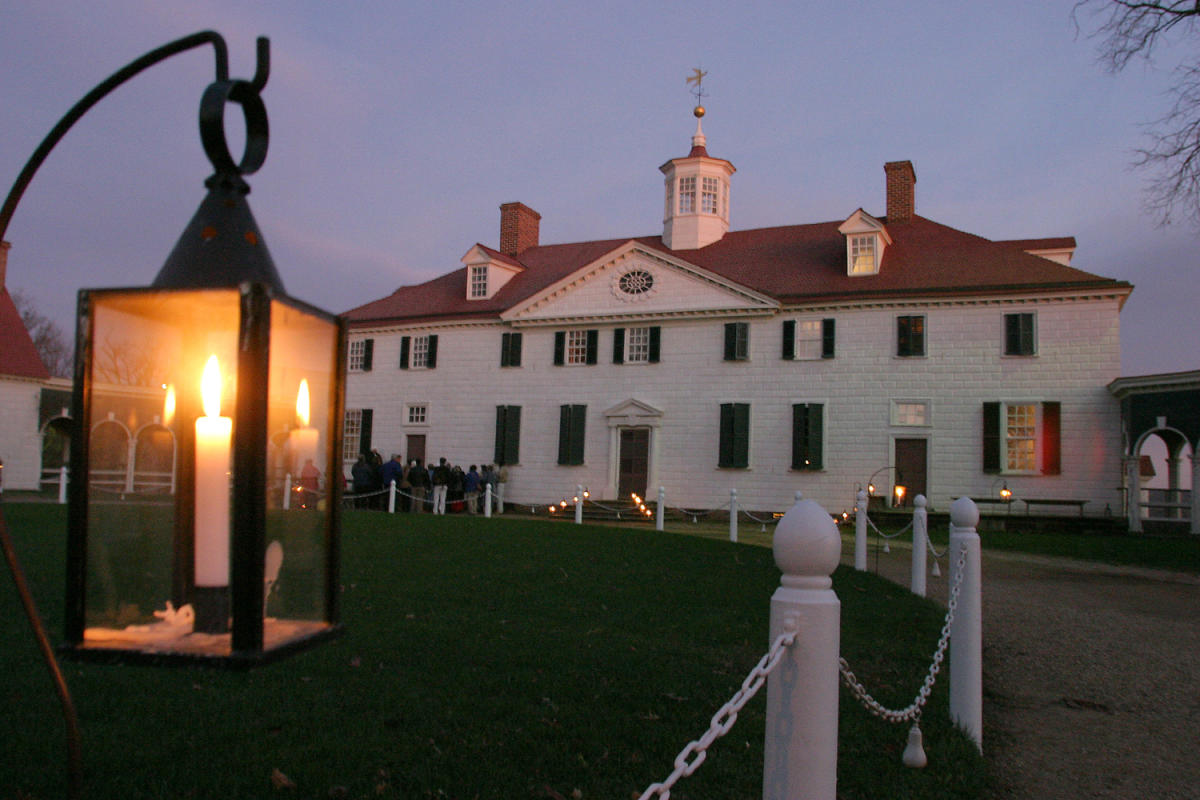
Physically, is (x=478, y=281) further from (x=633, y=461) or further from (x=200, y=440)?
(x=200, y=440)

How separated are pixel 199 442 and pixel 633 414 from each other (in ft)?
94.9

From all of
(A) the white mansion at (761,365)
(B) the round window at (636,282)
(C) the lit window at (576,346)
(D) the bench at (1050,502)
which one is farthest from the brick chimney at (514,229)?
(D) the bench at (1050,502)

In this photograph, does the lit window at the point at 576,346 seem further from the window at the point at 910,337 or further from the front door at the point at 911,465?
the front door at the point at 911,465

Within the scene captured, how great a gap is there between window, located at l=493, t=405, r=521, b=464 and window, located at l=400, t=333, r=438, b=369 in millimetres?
3799

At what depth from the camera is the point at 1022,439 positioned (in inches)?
1042

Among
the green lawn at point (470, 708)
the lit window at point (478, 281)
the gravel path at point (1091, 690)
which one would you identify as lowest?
the gravel path at point (1091, 690)

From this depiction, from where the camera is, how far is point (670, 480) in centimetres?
3039

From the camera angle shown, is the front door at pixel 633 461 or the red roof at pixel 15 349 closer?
the front door at pixel 633 461

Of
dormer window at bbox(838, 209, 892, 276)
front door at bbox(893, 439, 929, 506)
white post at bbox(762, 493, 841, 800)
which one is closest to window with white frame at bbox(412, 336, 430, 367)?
dormer window at bbox(838, 209, 892, 276)

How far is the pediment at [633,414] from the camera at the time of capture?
3058 centimetres

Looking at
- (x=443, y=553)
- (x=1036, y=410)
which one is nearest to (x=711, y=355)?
(x=1036, y=410)

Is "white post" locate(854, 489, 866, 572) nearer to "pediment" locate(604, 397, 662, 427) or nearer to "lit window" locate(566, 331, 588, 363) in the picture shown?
"pediment" locate(604, 397, 662, 427)

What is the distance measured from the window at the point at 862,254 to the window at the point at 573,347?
29.9 ft

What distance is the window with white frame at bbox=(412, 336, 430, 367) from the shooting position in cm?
3481
